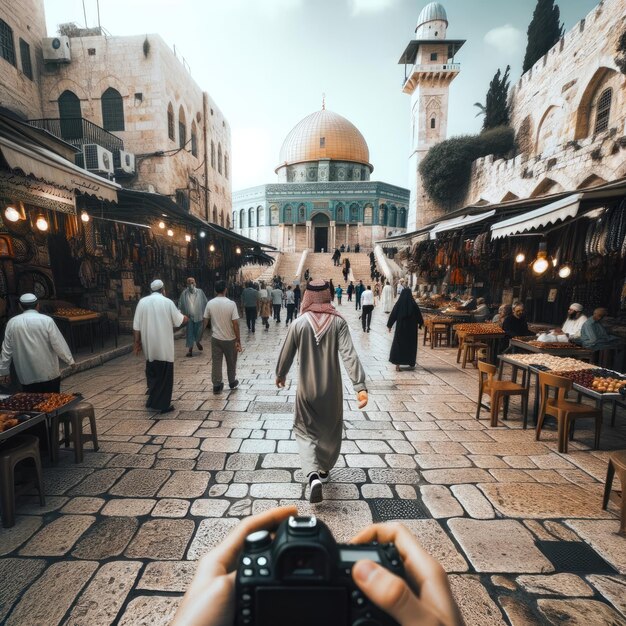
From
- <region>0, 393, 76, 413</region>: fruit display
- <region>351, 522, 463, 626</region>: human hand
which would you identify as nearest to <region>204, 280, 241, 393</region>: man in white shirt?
<region>0, 393, 76, 413</region>: fruit display

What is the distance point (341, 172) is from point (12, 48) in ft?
115

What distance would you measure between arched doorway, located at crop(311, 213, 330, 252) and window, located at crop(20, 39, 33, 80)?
30.9 metres

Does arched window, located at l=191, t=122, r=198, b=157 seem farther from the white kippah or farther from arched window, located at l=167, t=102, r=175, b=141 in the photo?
the white kippah

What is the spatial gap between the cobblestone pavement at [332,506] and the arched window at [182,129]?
1306 cm

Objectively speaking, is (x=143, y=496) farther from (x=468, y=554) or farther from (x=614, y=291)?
Answer: (x=614, y=291)

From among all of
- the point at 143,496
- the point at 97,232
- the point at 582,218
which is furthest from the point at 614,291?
the point at 97,232

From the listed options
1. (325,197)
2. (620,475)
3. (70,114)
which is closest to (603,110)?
(620,475)

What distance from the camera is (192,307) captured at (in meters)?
7.52

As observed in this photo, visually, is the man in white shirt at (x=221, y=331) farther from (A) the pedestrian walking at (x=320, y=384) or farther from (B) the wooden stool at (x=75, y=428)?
(A) the pedestrian walking at (x=320, y=384)

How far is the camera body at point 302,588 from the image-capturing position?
645mm

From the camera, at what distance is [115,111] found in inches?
508

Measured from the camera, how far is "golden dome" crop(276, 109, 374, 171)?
4144cm

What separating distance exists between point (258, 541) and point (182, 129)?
1721 cm

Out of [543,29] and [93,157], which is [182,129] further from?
[543,29]
